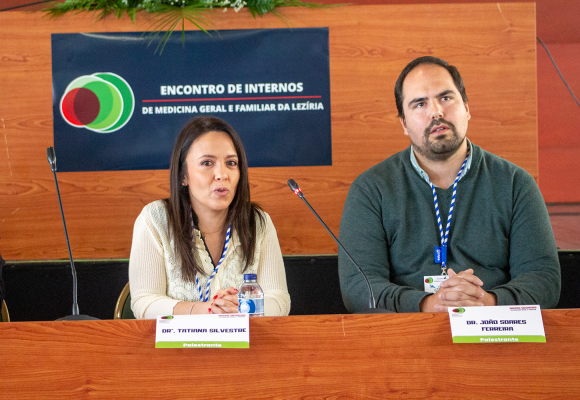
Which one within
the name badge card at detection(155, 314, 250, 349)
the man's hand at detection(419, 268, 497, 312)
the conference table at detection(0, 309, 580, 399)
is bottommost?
the conference table at detection(0, 309, 580, 399)

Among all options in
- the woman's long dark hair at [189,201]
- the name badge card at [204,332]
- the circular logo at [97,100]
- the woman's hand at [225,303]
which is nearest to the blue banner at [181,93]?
the circular logo at [97,100]

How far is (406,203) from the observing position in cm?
167

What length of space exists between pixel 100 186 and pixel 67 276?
425 millimetres

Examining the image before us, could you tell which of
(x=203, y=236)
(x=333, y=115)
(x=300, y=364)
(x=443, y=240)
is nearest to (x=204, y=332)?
(x=300, y=364)

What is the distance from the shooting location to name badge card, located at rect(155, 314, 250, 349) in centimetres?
92

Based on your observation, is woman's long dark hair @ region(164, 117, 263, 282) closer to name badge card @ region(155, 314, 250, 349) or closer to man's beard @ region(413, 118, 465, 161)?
man's beard @ region(413, 118, 465, 161)

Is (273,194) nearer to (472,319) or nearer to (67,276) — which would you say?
(67,276)

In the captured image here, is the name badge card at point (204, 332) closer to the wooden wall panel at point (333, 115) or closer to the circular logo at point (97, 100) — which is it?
the wooden wall panel at point (333, 115)

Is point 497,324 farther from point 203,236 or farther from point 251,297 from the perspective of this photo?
point 203,236

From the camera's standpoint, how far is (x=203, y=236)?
1723 millimetres

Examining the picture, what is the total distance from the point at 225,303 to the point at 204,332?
1.09ft

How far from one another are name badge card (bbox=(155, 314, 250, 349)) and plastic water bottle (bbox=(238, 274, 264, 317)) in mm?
436

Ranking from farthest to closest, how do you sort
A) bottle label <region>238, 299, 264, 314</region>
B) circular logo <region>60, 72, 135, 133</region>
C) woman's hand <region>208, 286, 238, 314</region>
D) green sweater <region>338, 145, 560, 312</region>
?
circular logo <region>60, 72, 135, 133</region>
green sweater <region>338, 145, 560, 312</region>
bottle label <region>238, 299, 264, 314</region>
woman's hand <region>208, 286, 238, 314</region>

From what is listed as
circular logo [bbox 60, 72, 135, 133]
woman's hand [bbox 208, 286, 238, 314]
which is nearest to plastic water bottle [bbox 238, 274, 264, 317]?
woman's hand [bbox 208, 286, 238, 314]
